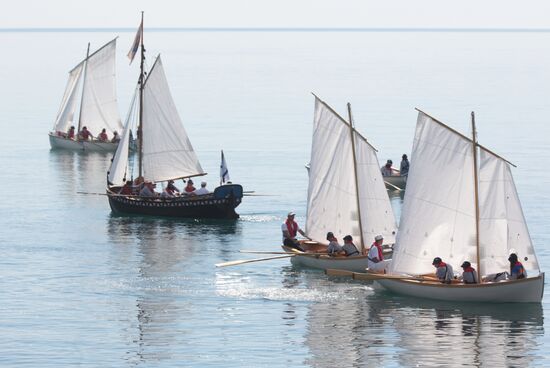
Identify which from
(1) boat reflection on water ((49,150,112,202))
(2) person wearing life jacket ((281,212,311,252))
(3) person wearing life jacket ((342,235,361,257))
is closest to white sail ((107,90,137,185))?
(1) boat reflection on water ((49,150,112,202))

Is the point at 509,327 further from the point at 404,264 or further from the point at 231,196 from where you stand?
the point at 231,196

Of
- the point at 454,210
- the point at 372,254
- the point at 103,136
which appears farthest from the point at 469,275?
the point at 103,136

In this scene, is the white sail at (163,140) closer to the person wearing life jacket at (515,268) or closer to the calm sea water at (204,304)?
the calm sea water at (204,304)

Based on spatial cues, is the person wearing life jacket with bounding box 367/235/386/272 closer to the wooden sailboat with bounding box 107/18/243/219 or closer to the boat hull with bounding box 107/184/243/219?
the boat hull with bounding box 107/184/243/219

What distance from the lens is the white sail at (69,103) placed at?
430 feet

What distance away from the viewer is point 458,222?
61.8m

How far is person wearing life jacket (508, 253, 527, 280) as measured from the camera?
194 ft

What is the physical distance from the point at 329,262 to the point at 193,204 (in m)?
20.0

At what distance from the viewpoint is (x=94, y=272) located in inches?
2783

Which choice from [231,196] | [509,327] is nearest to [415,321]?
Result: [509,327]

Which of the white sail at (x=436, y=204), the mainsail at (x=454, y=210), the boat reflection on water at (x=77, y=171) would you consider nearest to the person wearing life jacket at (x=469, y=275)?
the mainsail at (x=454, y=210)

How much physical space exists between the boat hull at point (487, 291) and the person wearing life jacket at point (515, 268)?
37cm

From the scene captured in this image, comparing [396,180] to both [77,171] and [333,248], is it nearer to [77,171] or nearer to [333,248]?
[77,171]

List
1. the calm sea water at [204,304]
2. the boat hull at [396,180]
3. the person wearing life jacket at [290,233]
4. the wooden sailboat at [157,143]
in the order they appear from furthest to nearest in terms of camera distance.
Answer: the boat hull at [396,180] → the wooden sailboat at [157,143] → the person wearing life jacket at [290,233] → the calm sea water at [204,304]
